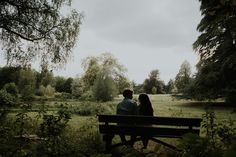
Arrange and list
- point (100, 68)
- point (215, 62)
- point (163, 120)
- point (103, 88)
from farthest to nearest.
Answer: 1. point (100, 68)
2. point (103, 88)
3. point (215, 62)
4. point (163, 120)

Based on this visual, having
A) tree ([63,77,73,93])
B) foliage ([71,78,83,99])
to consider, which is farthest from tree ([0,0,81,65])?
tree ([63,77,73,93])

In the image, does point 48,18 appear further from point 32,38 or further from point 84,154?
point 84,154

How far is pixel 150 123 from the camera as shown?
808 cm

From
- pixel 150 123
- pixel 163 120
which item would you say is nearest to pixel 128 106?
pixel 150 123

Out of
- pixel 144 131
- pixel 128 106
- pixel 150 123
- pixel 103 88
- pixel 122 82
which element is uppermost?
pixel 122 82

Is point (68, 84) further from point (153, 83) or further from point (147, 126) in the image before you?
point (147, 126)

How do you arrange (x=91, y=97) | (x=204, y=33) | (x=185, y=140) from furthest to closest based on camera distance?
(x=91, y=97), (x=204, y=33), (x=185, y=140)

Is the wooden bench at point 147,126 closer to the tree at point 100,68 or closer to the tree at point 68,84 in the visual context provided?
the tree at point 100,68

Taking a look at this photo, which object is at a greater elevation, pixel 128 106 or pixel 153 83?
pixel 153 83

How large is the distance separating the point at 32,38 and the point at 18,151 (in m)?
11.9

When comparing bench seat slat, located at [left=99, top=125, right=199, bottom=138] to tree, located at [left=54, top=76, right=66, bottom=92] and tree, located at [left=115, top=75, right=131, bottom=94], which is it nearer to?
tree, located at [left=115, top=75, right=131, bottom=94]

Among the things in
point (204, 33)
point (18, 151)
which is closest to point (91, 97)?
point (204, 33)

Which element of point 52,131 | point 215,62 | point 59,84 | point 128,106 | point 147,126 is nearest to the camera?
point 52,131

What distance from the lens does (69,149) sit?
28.2 feet
